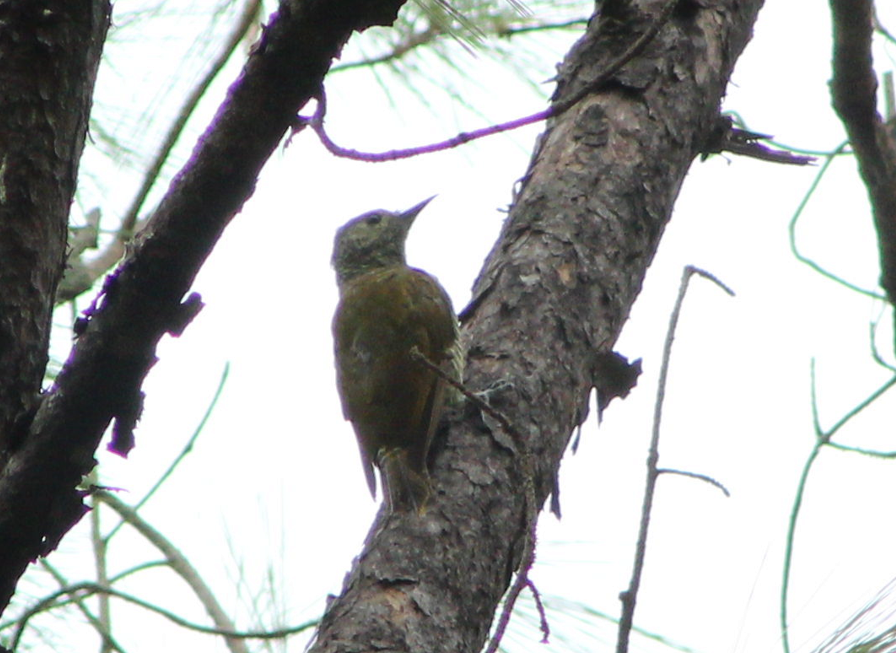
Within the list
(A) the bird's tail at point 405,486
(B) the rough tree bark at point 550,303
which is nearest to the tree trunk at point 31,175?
(B) the rough tree bark at point 550,303

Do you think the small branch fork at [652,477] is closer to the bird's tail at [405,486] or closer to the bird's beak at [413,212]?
the bird's tail at [405,486]

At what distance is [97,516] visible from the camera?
529 cm

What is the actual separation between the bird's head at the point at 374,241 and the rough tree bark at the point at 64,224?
3835 mm

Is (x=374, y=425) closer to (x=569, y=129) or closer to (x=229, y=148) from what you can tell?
(x=569, y=129)

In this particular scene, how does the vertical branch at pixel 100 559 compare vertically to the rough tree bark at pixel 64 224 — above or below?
above

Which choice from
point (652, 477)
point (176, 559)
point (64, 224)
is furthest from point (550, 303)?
point (176, 559)

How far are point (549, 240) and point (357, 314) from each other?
1.63 meters

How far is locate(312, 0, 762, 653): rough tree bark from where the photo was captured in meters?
2.67

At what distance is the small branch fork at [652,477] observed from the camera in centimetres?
235

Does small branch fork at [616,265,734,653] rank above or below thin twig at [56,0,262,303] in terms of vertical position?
below

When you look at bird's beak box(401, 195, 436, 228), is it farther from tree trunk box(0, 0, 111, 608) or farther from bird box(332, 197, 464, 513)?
tree trunk box(0, 0, 111, 608)

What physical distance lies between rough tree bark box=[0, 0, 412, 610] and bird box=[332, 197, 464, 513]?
1.66 meters

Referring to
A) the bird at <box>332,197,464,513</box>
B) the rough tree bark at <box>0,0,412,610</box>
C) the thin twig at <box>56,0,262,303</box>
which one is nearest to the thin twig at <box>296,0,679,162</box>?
the rough tree bark at <box>0,0,412,610</box>

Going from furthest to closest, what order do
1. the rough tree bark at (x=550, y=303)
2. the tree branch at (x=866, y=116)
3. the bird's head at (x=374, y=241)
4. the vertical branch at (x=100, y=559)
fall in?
the bird's head at (x=374, y=241)
the vertical branch at (x=100, y=559)
the tree branch at (x=866, y=116)
the rough tree bark at (x=550, y=303)
